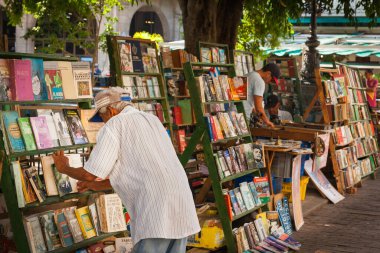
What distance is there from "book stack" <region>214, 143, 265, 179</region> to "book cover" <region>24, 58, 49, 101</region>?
257 centimetres

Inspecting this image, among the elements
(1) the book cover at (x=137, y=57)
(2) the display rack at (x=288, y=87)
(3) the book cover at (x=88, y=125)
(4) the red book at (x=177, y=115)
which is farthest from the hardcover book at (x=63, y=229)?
(2) the display rack at (x=288, y=87)

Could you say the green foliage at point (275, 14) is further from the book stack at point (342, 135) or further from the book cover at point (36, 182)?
the book cover at point (36, 182)

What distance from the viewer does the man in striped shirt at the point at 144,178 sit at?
4.48m

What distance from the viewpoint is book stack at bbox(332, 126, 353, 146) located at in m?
12.0

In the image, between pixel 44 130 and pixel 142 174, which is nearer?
pixel 142 174

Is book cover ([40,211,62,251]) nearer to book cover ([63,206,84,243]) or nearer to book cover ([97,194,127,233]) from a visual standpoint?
book cover ([63,206,84,243])

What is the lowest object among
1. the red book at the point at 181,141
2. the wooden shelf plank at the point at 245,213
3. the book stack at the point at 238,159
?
the wooden shelf plank at the point at 245,213

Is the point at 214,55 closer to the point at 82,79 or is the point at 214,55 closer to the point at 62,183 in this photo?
the point at 82,79

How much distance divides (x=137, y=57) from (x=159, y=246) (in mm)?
4214

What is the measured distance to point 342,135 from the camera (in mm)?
12344

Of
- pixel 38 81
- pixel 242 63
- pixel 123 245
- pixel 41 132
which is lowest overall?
pixel 123 245

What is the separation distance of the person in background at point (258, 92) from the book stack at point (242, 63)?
1.04m

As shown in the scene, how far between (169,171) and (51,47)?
1734 centimetres

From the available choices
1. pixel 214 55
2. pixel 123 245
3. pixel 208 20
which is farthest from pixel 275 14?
pixel 123 245
